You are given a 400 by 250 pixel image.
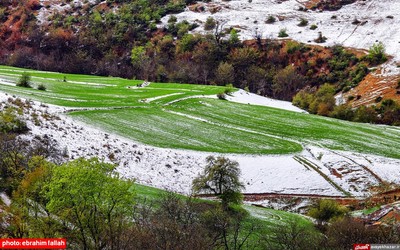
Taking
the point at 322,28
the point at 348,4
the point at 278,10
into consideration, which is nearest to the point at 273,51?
the point at 322,28

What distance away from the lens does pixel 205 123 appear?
55250 millimetres

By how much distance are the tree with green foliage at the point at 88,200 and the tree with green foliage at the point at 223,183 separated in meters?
12.5

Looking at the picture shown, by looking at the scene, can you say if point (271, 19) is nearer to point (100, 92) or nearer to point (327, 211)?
point (100, 92)

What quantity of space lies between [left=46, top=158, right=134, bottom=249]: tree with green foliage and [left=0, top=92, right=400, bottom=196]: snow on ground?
16.8m

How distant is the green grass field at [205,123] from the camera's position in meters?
48.1

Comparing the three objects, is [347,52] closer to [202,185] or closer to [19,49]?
[202,185]

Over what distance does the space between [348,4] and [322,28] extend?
16.4m

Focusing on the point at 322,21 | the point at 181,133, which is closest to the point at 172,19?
the point at 322,21

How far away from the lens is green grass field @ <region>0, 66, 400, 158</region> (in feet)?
158

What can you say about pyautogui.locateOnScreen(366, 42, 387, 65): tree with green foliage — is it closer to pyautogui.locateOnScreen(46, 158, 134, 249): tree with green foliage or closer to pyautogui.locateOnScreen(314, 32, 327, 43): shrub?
pyautogui.locateOnScreen(314, 32, 327, 43): shrub

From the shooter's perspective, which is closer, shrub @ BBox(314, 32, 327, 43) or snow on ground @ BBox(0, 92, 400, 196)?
snow on ground @ BBox(0, 92, 400, 196)

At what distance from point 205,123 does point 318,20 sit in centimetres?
6813

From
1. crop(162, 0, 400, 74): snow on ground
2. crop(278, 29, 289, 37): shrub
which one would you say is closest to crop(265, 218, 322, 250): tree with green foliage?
crop(162, 0, 400, 74): snow on ground

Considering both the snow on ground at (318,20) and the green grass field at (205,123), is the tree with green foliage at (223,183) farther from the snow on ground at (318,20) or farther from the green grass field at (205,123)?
the snow on ground at (318,20)
